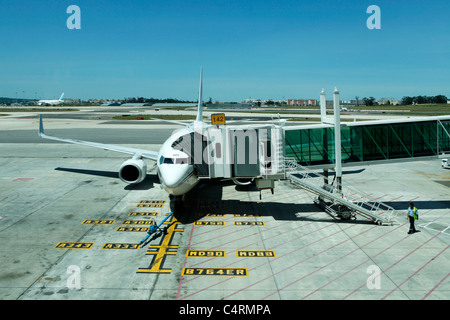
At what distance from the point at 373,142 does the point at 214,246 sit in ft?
45.2

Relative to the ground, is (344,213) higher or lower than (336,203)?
lower

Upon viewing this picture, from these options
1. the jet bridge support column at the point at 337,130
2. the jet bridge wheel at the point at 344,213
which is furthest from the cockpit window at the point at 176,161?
the jet bridge wheel at the point at 344,213

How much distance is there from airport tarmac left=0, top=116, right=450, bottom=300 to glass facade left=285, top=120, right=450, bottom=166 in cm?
387

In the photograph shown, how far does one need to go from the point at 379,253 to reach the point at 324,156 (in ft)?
29.0

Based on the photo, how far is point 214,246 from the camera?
57.8 feet

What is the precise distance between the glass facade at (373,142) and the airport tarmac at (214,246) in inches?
153

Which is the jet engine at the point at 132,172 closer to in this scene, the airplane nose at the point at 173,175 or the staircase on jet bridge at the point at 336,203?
the airplane nose at the point at 173,175

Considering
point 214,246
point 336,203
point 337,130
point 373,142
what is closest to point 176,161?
point 214,246

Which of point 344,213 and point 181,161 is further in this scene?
point 344,213

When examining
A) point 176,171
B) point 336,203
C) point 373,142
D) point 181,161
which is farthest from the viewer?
point 373,142

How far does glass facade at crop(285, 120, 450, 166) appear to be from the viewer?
2369 cm

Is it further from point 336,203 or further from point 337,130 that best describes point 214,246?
point 337,130

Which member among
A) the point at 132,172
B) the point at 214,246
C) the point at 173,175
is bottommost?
the point at 214,246

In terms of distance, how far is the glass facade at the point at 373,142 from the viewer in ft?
77.7
